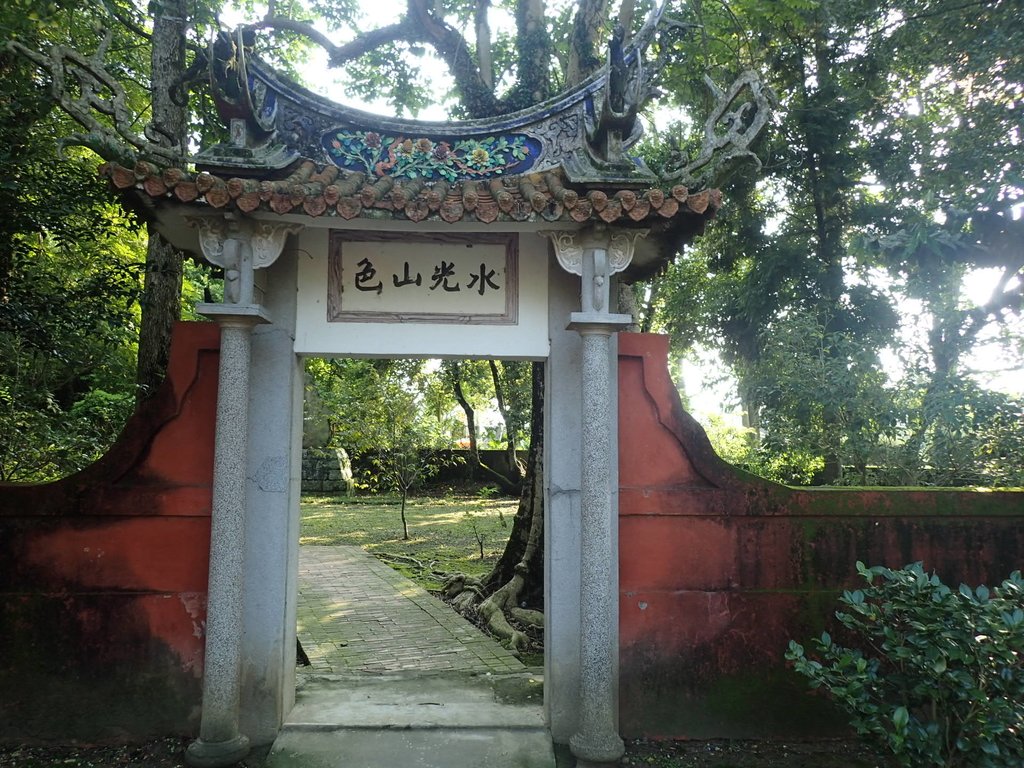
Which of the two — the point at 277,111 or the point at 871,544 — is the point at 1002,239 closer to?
the point at 871,544

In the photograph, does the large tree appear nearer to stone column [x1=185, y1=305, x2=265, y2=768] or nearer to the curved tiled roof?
the curved tiled roof

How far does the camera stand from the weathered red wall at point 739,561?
15.0ft

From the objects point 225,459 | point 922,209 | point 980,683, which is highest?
point 922,209

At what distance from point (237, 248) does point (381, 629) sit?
195 inches

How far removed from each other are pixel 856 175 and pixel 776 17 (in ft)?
11.4

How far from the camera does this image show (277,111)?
4.94 metres

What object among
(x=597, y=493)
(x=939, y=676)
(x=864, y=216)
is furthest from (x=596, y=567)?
(x=864, y=216)

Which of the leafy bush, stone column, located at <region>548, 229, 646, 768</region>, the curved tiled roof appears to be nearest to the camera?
the leafy bush


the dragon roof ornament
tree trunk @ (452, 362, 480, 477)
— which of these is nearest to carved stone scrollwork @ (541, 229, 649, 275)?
the dragon roof ornament

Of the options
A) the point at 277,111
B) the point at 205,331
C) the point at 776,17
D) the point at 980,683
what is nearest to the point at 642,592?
the point at 980,683

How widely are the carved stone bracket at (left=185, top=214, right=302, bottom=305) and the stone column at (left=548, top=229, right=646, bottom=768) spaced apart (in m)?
1.88

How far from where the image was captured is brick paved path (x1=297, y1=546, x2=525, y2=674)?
248 inches

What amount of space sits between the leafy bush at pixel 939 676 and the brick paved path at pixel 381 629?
3300mm

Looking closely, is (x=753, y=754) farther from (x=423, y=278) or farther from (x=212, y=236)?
(x=212, y=236)
